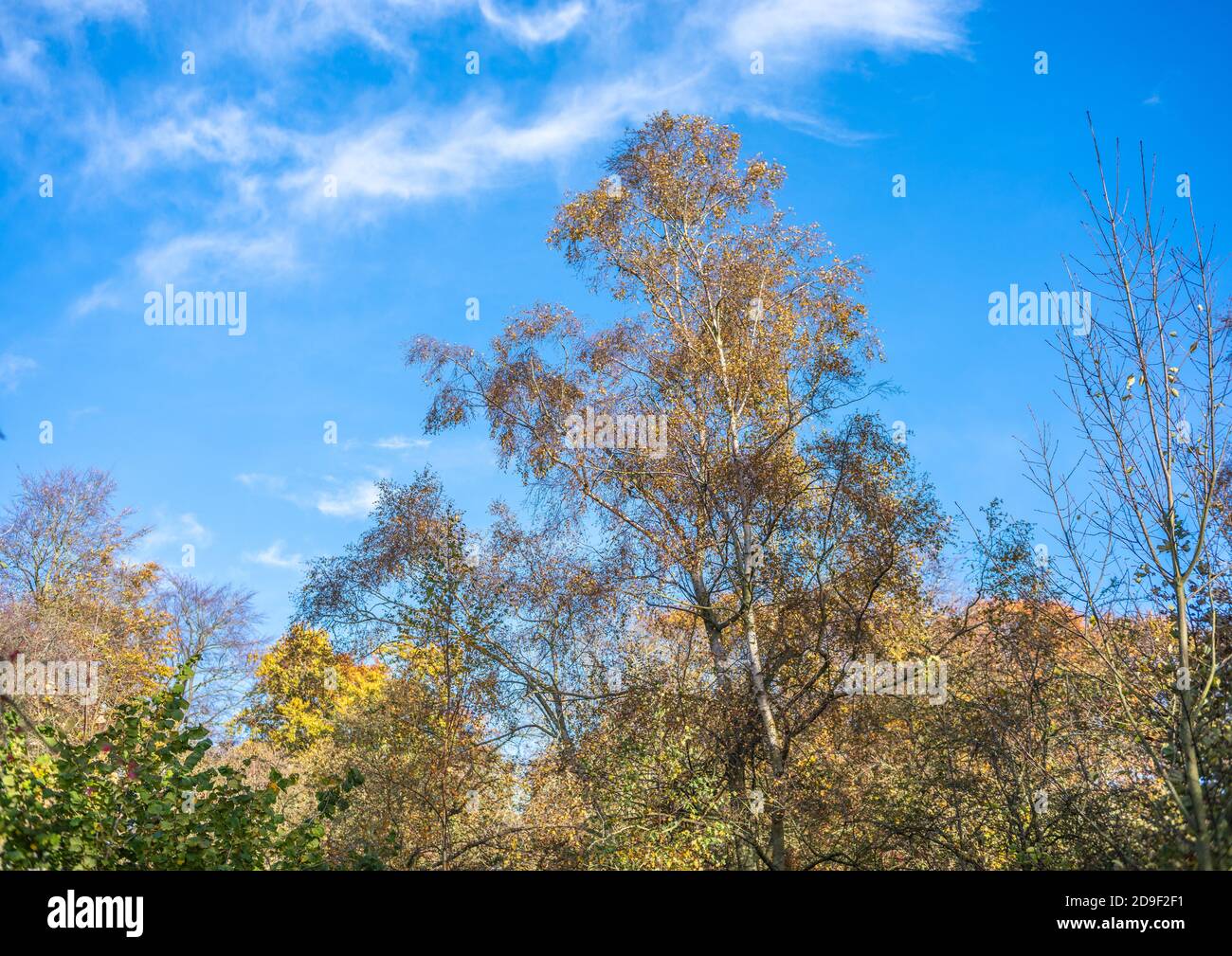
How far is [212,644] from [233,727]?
84.7 inches

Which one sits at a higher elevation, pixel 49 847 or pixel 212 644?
pixel 212 644

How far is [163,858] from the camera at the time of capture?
5605mm

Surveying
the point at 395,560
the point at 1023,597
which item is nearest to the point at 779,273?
the point at 1023,597

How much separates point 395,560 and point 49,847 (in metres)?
8.98

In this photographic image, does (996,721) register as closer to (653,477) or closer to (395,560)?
(653,477)

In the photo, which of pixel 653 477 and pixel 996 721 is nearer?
pixel 996 721

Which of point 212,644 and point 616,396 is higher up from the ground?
point 616,396

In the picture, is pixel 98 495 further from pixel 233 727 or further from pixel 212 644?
pixel 233 727

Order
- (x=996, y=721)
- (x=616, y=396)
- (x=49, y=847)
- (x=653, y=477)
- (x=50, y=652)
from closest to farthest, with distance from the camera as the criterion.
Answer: (x=49, y=847) → (x=996, y=721) → (x=653, y=477) → (x=616, y=396) → (x=50, y=652)
